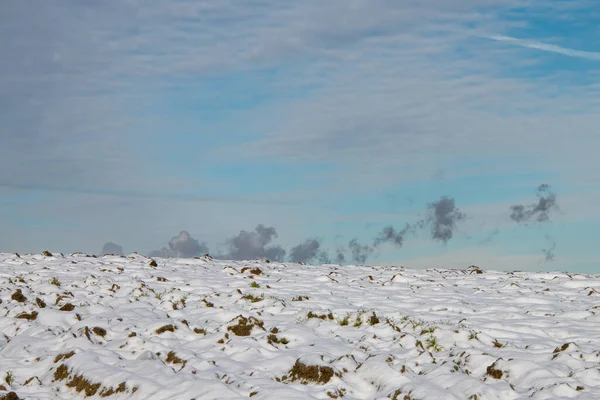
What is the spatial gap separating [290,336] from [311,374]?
6.62ft

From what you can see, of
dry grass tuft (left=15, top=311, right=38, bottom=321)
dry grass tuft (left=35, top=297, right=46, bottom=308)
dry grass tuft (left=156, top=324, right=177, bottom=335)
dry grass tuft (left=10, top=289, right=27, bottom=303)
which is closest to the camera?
dry grass tuft (left=156, top=324, right=177, bottom=335)

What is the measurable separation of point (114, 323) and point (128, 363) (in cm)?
261

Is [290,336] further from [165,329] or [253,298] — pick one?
[253,298]

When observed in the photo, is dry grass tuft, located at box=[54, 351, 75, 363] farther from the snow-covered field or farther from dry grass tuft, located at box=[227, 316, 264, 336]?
dry grass tuft, located at box=[227, 316, 264, 336]

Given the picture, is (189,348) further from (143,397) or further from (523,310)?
(523,310)

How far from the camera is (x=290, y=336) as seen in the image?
38.3 ft

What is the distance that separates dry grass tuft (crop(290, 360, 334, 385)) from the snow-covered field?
2 centimetres

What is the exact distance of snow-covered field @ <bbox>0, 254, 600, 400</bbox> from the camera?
947 centimetres

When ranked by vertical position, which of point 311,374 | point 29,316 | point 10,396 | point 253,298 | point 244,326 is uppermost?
point 311,374

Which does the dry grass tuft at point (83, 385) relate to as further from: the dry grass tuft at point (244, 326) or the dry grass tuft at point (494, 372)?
the dry grass tuft at point (494, 372)

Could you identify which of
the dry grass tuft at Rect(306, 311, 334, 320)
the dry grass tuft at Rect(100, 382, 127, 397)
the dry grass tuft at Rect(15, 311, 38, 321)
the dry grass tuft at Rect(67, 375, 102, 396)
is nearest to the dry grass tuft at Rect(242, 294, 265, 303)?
the dry grass tuft at Rect(306, 311, 334, 320)

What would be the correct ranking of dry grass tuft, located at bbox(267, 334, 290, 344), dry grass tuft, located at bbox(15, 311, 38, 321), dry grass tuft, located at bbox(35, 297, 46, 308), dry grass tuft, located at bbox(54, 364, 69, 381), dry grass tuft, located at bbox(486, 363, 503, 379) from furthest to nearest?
dry grass tuft, located at bbox(35, 297, 46, 308), dry grass tuft, located at bbox(15, 311, 38, 321), dry grass tuft, located at bbox(267, 334, 290, 344), dry grass tuft, located at bbox(54, 364, 69, 381), dry grass tuft, located at bbox(486, 363, 503, 379)

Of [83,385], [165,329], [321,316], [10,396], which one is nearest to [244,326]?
[165,329]

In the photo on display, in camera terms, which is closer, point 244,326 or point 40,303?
point 244,326
